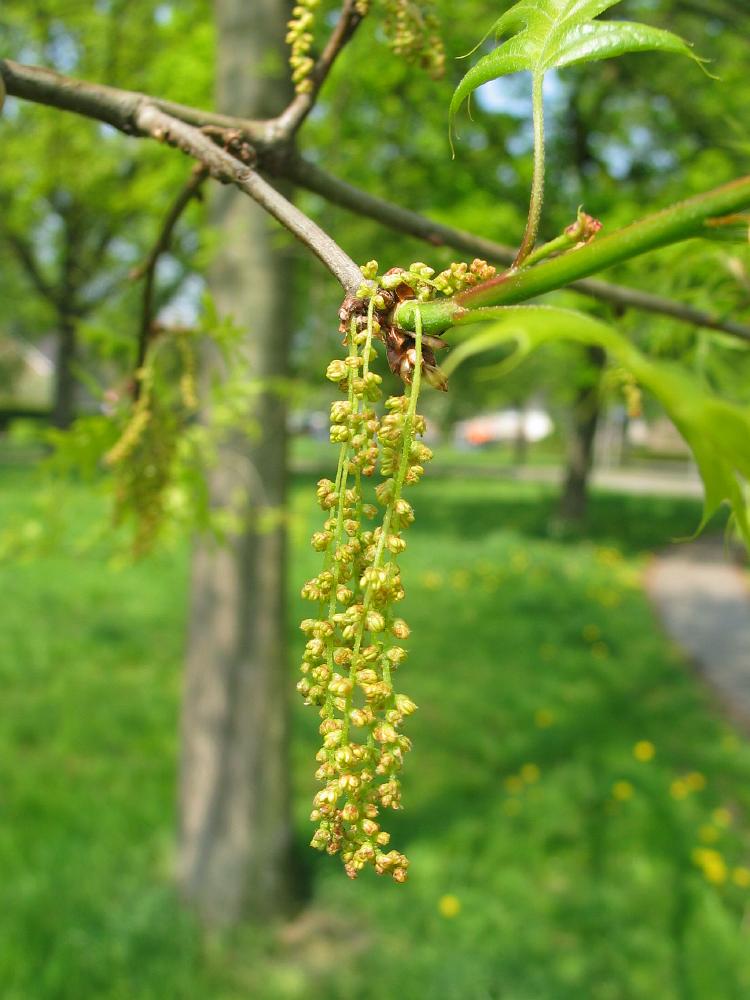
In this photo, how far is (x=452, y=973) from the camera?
327 centimetres

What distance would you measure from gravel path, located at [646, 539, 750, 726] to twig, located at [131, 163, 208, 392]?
5553 millimetres

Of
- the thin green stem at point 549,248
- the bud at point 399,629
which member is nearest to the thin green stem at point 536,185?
the thin green stem at point 549,248

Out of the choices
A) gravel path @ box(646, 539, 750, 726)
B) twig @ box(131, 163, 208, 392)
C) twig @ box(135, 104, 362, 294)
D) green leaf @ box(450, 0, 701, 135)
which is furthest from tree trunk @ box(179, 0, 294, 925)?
gravel path @ box(646, 539, 750, 726)

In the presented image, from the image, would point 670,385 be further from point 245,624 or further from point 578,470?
point 578,470

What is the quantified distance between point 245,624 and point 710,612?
7.00 meters

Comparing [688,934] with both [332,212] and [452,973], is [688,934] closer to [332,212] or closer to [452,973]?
[452,973]

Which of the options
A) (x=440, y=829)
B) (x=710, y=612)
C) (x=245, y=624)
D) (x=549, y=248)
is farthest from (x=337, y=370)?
(x=710, y=612)

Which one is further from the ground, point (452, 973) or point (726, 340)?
point (726, 340)

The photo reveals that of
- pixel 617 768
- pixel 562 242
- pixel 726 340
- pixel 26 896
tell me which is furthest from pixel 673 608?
pixel 562 242

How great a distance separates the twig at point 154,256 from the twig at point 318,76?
0.11 m

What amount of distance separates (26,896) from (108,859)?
0.45 m

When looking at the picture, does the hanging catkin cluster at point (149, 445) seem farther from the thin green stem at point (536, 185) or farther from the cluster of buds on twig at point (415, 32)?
the thin green stem at point (536, 185)

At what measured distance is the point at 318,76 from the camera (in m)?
1.08

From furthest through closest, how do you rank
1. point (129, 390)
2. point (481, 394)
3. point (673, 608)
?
point (481, 394) < point (673, 608) < point (129, 390)
